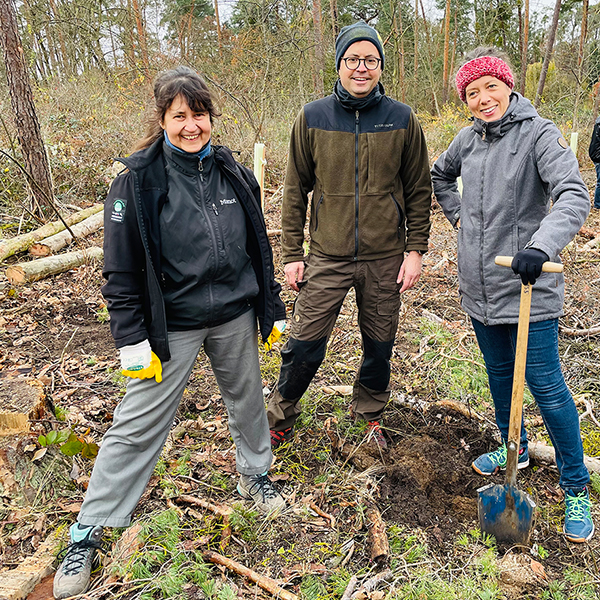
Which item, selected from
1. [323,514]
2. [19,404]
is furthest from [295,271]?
[19,404]

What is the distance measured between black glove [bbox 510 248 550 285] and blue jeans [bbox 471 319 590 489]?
40 centimetres

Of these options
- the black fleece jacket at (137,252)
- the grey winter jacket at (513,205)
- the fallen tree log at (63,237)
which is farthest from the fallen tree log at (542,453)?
the fallen tree log at (63,237)

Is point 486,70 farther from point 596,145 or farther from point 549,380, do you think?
point 596,145

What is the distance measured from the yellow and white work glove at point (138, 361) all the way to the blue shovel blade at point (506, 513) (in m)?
1.75

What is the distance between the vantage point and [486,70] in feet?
7.88

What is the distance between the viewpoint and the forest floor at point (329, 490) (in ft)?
7.60

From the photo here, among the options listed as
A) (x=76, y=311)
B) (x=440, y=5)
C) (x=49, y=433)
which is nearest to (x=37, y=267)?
(x=76, y=311)

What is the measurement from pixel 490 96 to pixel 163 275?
1.80m

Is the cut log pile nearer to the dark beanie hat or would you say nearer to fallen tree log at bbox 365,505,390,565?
the dark beanie hat

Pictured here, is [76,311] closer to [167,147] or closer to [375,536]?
[167,147]

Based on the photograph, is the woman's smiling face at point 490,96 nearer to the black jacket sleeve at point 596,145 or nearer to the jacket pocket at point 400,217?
the jacket pocket at point 400,217

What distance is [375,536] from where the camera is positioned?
8.32 ft

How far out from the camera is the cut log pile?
616 centimetres

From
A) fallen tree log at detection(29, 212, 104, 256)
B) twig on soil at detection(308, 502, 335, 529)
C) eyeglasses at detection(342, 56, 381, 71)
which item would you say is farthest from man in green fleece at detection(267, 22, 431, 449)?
fallen tree log at detection(29, 212, 104, 256)
